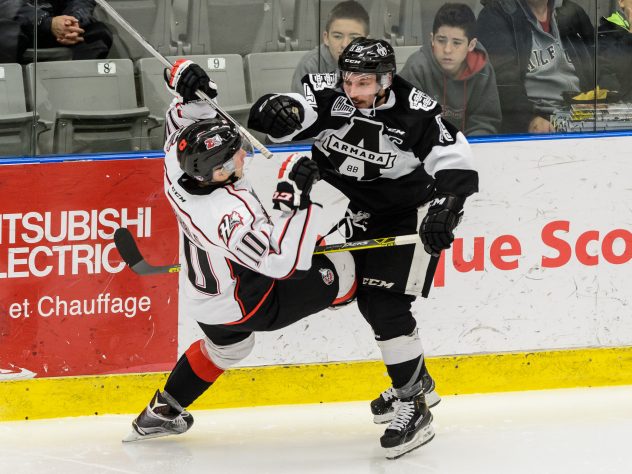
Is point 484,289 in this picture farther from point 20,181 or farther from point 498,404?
point 20,181

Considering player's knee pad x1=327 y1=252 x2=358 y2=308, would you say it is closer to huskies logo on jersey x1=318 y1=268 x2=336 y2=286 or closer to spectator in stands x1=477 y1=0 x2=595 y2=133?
huskies logo on jersey x1=318 y1=268 x2=336 y2=286

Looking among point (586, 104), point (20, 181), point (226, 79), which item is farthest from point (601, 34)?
point (20, 181)

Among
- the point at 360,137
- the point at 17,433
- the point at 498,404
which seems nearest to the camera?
the point at 360,137

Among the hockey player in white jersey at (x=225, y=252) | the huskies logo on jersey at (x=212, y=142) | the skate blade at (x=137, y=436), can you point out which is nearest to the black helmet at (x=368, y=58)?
the hockey player in white jersey at (x=225, y=252)

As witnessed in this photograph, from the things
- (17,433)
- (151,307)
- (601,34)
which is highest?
(601,34)

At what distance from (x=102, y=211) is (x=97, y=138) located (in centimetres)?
26

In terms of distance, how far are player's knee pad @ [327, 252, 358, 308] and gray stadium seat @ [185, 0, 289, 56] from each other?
0.95 meters

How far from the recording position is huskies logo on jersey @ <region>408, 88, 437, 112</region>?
3777 mm

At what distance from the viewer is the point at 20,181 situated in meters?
4.17

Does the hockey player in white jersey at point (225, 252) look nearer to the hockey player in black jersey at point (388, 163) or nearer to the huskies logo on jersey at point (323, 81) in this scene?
the hockey player in black jersey at point (388, 163)

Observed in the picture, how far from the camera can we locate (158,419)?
13.0ft

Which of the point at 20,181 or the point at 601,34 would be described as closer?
the point at 20,181

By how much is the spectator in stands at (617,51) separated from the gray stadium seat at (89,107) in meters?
1.63

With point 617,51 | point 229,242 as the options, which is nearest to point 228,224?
point 229,242
